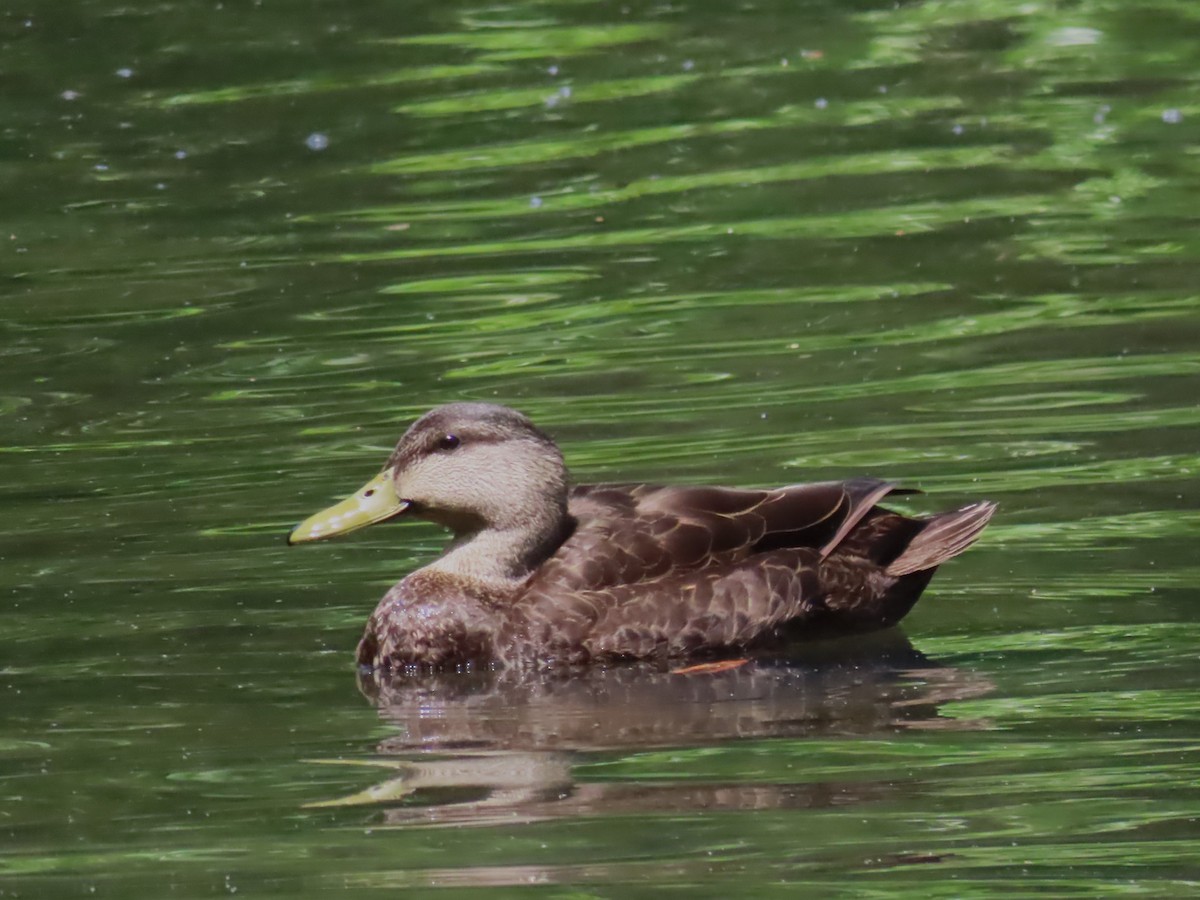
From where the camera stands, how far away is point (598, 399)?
1116 centimetres

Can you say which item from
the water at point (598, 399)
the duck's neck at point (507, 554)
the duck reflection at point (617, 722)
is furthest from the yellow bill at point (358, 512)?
the duck reflection at point (617, 722)

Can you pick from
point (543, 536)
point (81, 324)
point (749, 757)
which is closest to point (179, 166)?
point (81, 324)

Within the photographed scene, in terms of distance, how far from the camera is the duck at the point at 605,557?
27.0 feet

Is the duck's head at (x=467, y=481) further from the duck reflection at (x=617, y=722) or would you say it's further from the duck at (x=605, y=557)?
the duck reflection at (x=617, y=722)

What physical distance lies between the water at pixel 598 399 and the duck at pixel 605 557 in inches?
6.7

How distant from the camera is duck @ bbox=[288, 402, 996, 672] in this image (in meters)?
8.23

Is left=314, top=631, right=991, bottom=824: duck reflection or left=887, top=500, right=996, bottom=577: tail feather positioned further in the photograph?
left=887, top=500, right=996, bottom=577: tail feather

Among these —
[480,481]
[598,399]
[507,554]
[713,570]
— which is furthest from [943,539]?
[598,399]

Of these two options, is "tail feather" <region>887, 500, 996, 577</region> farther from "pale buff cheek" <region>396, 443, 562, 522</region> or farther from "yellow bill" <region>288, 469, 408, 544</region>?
"yellow bill" <region>288, 469, 408, 544</region>

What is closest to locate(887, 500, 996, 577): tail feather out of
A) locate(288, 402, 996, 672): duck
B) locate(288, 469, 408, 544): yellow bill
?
locate(288, 402, 996, 672): duck

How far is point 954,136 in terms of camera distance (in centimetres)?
1555

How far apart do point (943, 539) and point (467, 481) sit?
1.62m

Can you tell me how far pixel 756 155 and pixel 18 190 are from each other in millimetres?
4640

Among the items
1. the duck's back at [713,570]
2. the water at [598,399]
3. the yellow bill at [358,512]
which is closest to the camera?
the water at [598,399]
